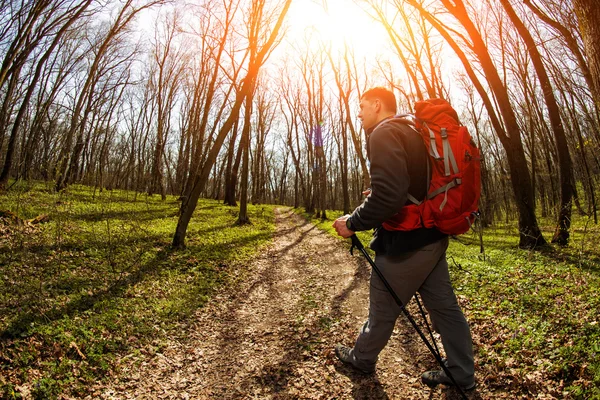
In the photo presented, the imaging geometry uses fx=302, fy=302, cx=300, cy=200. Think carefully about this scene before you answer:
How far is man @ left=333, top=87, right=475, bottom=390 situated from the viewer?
2.28 meters

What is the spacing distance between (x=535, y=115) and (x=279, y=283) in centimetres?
2274

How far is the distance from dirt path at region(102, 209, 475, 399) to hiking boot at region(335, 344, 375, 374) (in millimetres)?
107

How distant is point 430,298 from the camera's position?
2.60m

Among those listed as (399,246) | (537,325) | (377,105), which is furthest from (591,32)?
(537,325)

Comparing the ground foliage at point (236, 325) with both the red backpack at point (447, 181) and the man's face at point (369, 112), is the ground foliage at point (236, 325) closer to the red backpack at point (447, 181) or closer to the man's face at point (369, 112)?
the red backpack at point (447, 181)

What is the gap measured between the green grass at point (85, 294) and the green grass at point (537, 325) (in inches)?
160

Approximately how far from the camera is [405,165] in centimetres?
226

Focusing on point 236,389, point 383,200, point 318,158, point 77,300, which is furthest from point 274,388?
point 318,158

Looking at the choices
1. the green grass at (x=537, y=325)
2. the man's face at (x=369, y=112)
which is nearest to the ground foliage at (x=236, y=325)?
the green grass at (x=537, y=325)

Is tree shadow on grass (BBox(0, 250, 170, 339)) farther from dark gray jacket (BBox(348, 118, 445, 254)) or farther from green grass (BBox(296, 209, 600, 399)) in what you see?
green grass (BBox(296, 209, 600, 399))

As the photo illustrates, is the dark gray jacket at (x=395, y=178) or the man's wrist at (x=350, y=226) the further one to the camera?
the man's wrist at (x=350, y=226)

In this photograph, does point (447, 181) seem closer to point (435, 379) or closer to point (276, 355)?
point (435, 379)

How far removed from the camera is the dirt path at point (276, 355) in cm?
299

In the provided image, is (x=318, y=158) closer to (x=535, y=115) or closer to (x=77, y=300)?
(x=535, y=115)
